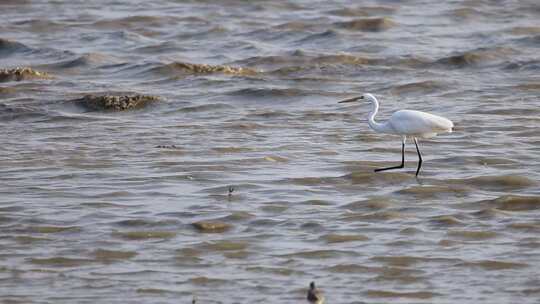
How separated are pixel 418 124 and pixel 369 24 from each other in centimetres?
1000

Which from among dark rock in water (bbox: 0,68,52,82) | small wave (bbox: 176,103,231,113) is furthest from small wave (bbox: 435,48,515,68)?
dark rock in water (bbox: 0,68,52,82)

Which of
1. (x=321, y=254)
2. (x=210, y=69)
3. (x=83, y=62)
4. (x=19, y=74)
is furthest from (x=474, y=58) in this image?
(x=321, y=254)

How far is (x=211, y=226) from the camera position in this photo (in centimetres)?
962

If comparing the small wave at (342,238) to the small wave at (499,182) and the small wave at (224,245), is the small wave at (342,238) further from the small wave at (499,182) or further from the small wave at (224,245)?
the small wave at (499,182)

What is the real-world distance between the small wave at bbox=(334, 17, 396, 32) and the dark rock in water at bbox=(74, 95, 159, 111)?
6756mm

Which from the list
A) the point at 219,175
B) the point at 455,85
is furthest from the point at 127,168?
the point at 455,85

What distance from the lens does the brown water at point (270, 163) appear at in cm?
838

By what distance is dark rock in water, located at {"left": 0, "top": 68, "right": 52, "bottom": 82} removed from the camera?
57.2ft

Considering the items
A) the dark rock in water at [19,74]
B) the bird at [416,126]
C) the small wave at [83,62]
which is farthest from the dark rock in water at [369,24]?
the bird at [416,126]

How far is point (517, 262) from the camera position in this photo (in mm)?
8602

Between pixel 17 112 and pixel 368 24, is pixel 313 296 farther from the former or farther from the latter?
pixel 368 24

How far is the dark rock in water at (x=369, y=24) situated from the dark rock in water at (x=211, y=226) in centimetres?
1214

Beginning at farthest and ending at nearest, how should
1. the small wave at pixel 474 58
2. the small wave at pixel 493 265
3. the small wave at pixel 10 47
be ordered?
1. the small wave at pixel 10 47
2. the small wave at pixel 474 58
3. the small wave at pixel 493 265

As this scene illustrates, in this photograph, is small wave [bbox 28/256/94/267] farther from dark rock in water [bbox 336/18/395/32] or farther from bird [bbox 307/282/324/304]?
dark rock in water [bbox 336/18/395/32]
